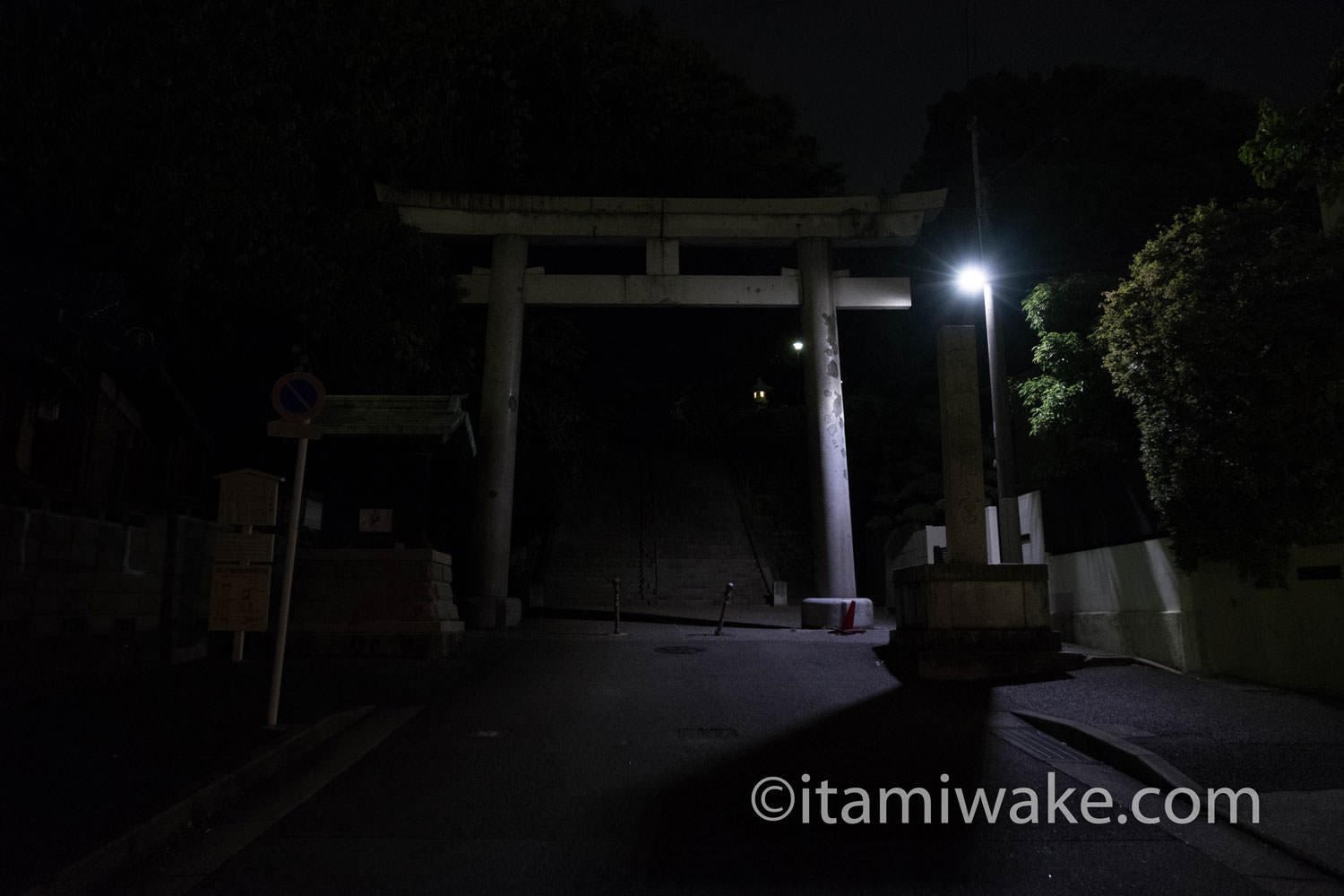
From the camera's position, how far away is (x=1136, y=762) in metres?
5.70

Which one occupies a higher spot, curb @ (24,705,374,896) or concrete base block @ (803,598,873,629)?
concrete base block @ (803,598,873,629)

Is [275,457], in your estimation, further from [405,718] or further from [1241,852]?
[1241,852]

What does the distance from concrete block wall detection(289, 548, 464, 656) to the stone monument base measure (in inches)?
241

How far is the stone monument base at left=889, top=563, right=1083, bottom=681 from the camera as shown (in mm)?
9297

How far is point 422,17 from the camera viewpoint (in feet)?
46.8

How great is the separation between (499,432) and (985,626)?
9572mm

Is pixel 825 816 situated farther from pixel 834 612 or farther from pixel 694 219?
pixel 694 219

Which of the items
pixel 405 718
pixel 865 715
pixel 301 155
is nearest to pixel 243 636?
pixel 405 718

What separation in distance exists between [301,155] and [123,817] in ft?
26.6

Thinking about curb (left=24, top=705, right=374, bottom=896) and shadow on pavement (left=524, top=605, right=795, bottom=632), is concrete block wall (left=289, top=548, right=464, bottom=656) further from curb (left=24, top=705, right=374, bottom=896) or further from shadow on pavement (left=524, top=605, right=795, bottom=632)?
shadow on pavement (left=524, top=605, right=795, bottom=632)

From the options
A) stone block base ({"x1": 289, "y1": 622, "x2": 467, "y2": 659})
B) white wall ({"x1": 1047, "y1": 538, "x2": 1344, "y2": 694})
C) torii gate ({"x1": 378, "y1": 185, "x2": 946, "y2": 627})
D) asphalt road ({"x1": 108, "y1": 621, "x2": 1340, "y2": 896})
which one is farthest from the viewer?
torii gate ({"x1": 378, "y1": 185, "x2": 946, "y2": 627})

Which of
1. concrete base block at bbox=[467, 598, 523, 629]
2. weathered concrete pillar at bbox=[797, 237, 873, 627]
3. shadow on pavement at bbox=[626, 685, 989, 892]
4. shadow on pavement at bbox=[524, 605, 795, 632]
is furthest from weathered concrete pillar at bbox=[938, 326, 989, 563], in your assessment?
concrete base block at bbox=[467, 598, 523, 629]

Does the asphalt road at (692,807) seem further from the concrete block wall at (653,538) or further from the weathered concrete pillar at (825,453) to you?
the concrete block wall at (653,538)

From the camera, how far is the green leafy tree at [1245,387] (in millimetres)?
8344
